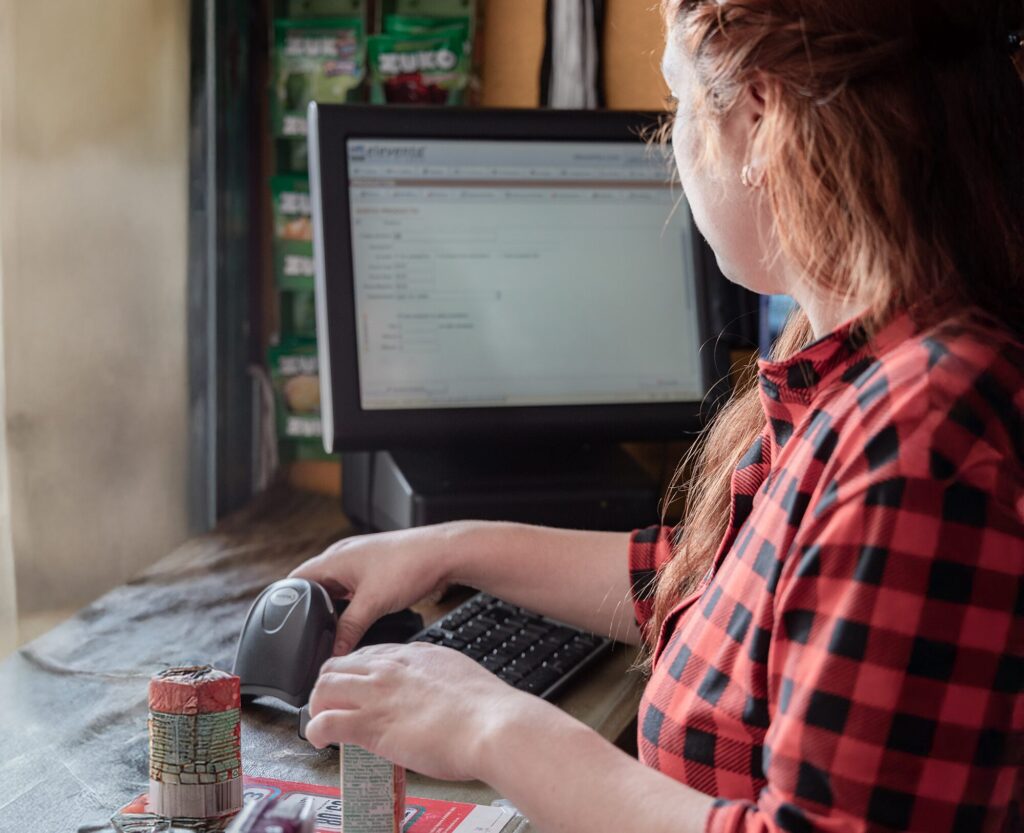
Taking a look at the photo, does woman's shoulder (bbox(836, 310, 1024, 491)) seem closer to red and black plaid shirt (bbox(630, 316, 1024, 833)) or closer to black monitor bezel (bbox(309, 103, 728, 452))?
red and black plaid shirt (bbox(630, 316, 1024, 833))

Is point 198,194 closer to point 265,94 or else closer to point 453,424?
point 265,94

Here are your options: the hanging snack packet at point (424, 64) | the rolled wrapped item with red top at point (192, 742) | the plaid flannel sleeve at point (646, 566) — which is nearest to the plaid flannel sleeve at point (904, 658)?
the rolled wrapped item with red top at point (192, 742)

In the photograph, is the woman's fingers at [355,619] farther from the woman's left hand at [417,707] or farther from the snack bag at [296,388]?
the snack bag at [296,388]

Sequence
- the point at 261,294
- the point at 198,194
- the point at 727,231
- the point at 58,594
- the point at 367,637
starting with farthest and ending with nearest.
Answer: the point at 261,294 < the point at 198,194 < the point at 58,594 < the point at 367,637 < the point at 727,231

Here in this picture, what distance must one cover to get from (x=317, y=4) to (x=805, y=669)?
4.41 ft

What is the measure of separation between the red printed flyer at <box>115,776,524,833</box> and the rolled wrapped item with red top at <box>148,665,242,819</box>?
0.03 m

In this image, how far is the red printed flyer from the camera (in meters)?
0.80

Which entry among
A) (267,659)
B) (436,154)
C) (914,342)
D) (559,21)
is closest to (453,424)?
(436,154)

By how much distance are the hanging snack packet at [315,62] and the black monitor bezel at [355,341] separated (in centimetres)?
29

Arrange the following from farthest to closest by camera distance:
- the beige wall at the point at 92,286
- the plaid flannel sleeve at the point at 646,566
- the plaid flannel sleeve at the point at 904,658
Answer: the beige wall at the point at 92,286
the plaid flannel sleeve at the point at 646,566
the plaid flannel sleeve at the point at 904,658

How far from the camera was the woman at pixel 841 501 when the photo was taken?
60cm

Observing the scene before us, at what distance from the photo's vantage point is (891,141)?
687 millimetres

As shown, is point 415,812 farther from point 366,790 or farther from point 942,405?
point 942,405

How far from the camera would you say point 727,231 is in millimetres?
793
